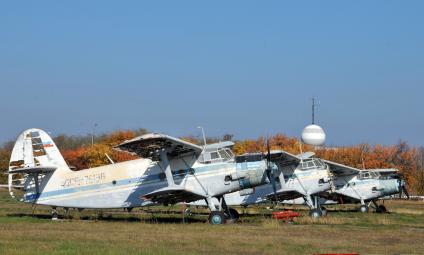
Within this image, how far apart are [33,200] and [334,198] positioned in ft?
61.4

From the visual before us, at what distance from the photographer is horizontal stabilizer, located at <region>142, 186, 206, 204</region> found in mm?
28516

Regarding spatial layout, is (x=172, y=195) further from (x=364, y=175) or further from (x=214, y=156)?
(x=364, y=175)

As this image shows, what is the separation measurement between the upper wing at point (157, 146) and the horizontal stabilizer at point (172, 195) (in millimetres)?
1733

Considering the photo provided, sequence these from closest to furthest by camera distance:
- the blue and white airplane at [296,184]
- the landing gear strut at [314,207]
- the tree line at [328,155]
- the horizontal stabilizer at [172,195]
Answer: the horizontal stabilizer at [172,195] < the landing gear strut at [314,207] < the blue and white airplane at [296,184] < the tree line at [328,155]

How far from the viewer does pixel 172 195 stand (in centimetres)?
2944

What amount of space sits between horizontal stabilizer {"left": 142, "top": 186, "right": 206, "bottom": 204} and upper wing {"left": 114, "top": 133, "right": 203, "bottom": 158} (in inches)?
68.2

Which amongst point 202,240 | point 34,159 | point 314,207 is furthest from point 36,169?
point 314,207

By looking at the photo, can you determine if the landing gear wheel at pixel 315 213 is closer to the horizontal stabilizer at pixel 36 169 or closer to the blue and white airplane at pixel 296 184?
the blue and white airplane at pixel 296 184

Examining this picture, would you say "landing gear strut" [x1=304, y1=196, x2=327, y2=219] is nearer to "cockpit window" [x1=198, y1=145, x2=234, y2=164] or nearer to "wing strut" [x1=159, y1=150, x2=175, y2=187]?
"cockpit window" [x1=198, y1=145, x2=234, y2=164]

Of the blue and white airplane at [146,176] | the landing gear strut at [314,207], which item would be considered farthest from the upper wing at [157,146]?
the landing gear strut at [314,207]

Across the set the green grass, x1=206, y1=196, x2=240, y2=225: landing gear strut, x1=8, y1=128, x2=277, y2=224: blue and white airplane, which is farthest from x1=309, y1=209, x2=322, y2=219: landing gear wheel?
the green grass

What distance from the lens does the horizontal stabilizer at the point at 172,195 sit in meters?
28.5

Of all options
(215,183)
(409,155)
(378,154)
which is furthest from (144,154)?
(409,155)

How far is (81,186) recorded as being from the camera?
31.6 m
